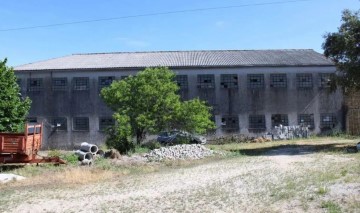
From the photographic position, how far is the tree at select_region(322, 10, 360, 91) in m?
22.9

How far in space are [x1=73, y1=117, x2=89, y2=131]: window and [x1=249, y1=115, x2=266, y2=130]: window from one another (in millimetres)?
13933

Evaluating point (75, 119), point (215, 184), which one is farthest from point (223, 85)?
point (215, 184)

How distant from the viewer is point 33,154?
61.8ft

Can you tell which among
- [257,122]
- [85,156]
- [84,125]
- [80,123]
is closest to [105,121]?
[84,125]

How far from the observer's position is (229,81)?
37.2 metres

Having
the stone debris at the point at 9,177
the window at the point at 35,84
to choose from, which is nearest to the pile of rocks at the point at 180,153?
the stone debris at the point at 9,177

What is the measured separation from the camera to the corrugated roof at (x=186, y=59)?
1464 inches

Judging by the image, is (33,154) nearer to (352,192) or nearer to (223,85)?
(352,192)

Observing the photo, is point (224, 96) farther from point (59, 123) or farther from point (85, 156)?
point (85, 156)

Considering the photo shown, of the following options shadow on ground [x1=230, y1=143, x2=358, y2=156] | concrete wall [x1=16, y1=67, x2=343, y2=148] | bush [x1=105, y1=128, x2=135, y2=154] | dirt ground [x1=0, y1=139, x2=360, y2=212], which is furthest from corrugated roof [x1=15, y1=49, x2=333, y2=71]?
dirt ground [x1=0, y1=139, x2=360, y2=212]

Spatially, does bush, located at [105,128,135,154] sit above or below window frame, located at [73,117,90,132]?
below

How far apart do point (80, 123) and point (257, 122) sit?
49.4ft

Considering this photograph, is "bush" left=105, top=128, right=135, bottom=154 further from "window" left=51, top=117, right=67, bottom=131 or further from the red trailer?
"window" left=51, top=117, right=67, bottom=131

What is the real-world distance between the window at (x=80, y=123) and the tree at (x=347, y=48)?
20910 mm
